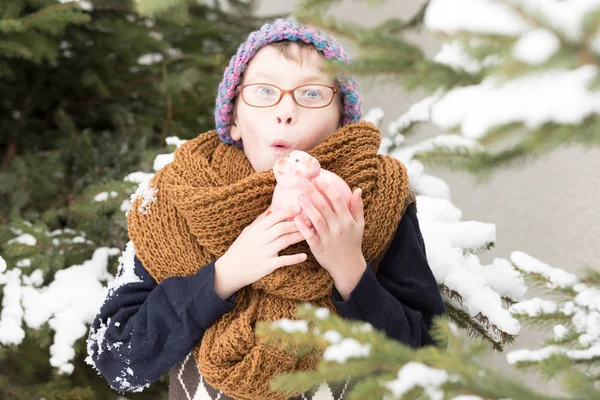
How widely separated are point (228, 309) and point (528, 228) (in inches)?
51.6

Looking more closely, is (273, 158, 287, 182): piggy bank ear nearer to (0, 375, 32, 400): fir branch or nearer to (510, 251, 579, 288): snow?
(510, 251, 579, 288): snow

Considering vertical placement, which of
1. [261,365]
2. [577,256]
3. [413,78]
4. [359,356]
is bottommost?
[577,256]

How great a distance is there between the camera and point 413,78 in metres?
0.52

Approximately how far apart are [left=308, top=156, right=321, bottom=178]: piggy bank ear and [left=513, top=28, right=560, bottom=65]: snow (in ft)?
1.77

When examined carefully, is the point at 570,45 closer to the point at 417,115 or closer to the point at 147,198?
the point at 147,198

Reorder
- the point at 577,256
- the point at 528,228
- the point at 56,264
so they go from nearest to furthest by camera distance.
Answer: the point at 56,264 → the point at 577,256 → the point at 528,228

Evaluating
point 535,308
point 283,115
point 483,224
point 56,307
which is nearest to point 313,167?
point 283,115

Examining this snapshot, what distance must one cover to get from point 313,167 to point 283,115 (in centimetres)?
14

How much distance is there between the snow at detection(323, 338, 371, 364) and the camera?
0.56 m

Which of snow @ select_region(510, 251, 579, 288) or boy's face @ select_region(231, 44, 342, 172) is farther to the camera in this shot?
boy's face @ select_region(231, 44, 342, 172)

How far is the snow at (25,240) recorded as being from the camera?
5.38 feet

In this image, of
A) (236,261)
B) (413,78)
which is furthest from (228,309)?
(413,78)

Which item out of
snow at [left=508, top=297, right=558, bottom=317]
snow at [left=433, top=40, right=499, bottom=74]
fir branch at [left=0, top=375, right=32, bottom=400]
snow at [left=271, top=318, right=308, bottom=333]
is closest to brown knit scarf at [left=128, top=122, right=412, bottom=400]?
snow at [left=508, top=297, right=558, bottom=317]

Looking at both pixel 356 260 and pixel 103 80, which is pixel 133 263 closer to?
pixel 356 260
